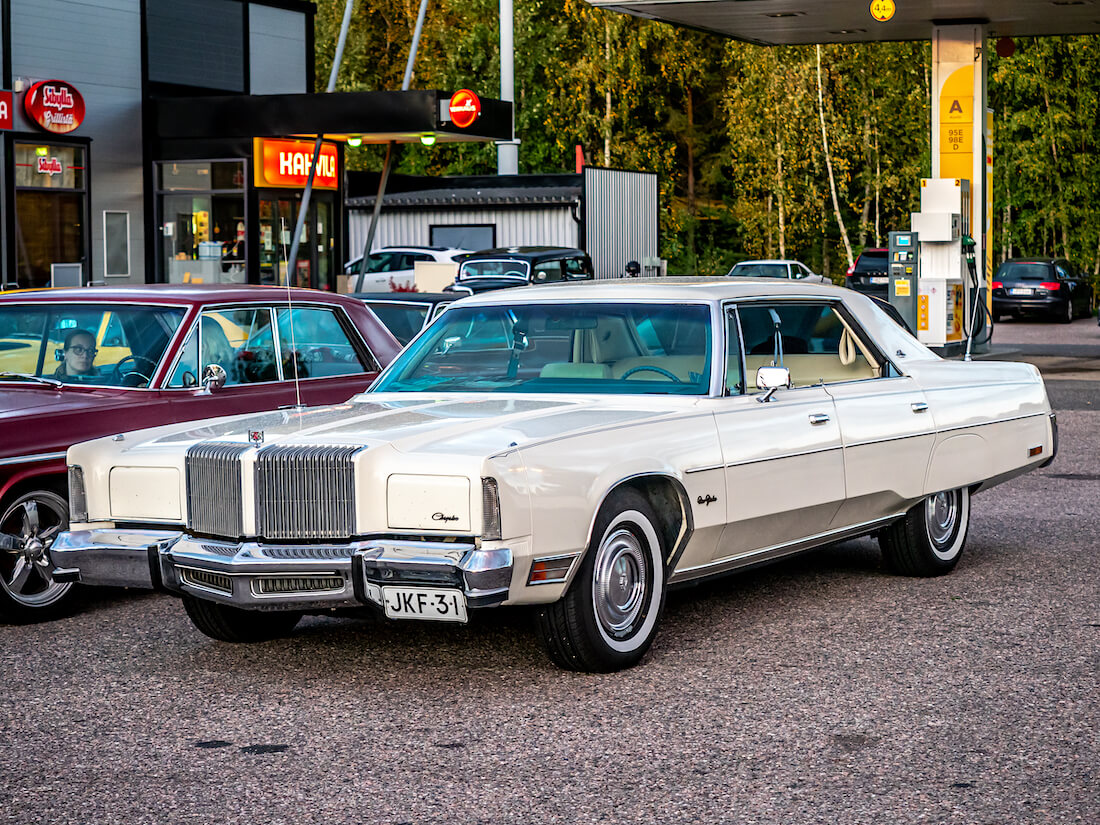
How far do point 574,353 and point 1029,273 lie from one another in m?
35.0

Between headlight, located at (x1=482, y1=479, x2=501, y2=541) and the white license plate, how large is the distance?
23 centimetres

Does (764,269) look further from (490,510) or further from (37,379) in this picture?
(490,510)

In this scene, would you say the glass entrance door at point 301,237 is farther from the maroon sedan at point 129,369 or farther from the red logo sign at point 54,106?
the maroon sedan at point 129,369

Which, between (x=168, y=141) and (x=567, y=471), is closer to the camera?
(x=567, y=471)

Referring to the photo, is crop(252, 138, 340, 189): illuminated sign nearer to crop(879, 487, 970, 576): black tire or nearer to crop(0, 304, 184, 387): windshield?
crop(0, 304, 184, 387): windshield

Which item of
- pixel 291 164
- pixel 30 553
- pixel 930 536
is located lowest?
pixel 930 536

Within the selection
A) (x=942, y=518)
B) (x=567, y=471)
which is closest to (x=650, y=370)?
(x=567, y=471)

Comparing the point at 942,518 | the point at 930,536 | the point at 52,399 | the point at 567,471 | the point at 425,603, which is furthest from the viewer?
the point at 942,518

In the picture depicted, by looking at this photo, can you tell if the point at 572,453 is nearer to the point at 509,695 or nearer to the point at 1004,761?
the point at 509,695

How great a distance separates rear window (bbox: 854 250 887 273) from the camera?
4181cm

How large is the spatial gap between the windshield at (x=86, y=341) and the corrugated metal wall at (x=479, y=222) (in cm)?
2864

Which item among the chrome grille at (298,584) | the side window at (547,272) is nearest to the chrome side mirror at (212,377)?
the chrome grille at (298,584)

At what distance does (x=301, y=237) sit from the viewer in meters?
27.7

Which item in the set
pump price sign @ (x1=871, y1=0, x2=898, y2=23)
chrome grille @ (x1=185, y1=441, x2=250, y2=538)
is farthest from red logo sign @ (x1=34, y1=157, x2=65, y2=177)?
chrome grille @ (x1=185, y1=441, x2=250, y2=538)
